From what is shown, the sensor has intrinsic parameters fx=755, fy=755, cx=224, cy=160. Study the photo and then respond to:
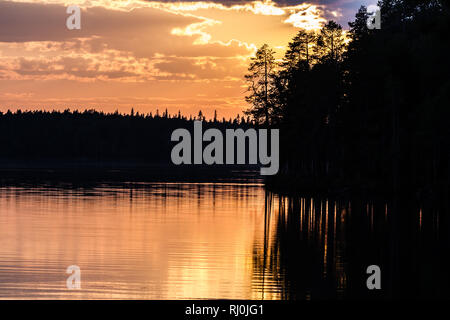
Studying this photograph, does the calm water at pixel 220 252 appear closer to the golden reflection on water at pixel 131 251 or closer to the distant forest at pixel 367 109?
the golden reflection on water at pixel 131 251

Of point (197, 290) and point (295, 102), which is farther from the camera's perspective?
point (295, 102)

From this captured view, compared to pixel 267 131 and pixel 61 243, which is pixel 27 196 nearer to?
pixel 61 243

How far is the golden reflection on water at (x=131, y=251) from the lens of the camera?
22109 mm

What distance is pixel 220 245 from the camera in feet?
111

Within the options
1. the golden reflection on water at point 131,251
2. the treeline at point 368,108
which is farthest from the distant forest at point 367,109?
the golden reflection on water at point 131,251

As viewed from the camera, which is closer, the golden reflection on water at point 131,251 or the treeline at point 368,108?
the golden reflection on water at point 131,251

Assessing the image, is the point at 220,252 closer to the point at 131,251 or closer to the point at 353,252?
the point at 131,251

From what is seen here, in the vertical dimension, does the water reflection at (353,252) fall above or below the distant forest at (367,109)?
below

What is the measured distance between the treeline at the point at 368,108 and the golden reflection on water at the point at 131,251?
21007mm

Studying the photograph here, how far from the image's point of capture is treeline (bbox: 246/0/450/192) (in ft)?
227

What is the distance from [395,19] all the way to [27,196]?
2792 inches

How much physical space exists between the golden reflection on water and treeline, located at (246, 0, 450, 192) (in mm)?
21007
